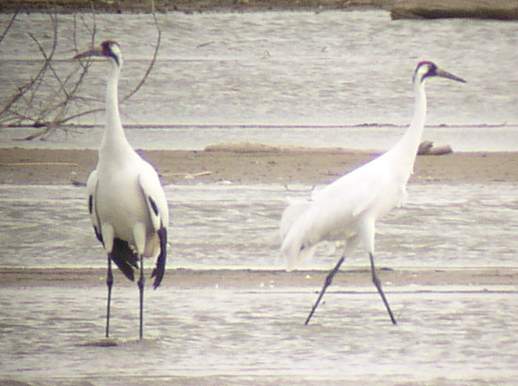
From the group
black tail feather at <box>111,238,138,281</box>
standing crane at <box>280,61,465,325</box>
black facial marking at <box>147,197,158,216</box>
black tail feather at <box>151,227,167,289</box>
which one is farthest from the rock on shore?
black facial marking at <box>147,197,158,216</box>

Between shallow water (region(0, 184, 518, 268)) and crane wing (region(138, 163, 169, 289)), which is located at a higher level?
crane wing (region(138, 163, 169, 289))

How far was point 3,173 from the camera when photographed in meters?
14.8

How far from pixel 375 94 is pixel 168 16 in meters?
9.79

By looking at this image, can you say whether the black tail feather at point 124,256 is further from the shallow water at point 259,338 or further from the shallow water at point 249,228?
Result: the shallow water at point 249,228

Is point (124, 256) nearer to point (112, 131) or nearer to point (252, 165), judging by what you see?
point (112, 131)

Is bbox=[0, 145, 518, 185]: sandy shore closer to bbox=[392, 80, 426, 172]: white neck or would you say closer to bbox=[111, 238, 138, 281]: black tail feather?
bbox=[392, 80, 426, 172]: white neck

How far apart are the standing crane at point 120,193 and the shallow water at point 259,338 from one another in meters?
0.36

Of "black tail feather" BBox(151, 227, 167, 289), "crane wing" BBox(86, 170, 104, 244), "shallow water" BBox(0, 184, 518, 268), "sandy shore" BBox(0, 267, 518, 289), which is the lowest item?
"shallow water" BBox(0, 184, 518, 268)

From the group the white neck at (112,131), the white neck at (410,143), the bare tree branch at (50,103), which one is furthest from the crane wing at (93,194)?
the bare tree branch at (50,103)

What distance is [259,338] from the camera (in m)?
8.64

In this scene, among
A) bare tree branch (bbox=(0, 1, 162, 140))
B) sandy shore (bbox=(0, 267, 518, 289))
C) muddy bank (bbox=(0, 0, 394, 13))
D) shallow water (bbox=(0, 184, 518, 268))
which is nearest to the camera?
sandy shore (bbox=(0, 267, 518, 289))

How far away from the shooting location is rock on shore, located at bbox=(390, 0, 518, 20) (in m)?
28.3

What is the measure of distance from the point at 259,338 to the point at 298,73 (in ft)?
48.0

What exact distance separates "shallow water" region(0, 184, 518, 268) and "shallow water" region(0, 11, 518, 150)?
2.76 m
